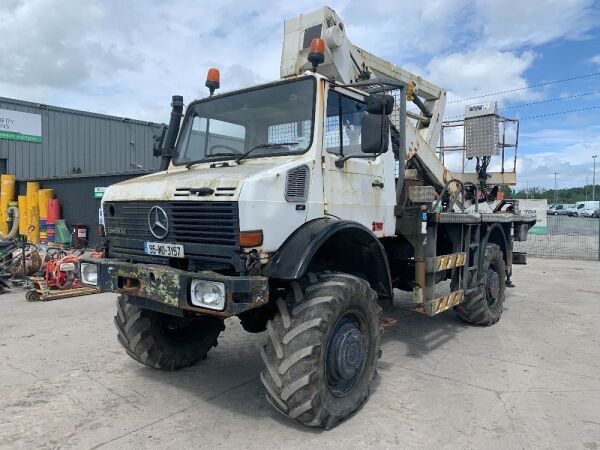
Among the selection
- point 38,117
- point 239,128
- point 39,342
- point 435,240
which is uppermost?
point 38,117

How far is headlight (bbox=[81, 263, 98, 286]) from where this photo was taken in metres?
4.12

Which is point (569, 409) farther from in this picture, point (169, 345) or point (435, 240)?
point (169, 345)

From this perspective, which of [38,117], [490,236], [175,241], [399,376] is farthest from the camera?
[38,117]

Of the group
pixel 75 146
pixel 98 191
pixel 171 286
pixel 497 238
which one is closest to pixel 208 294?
pixel 171 286

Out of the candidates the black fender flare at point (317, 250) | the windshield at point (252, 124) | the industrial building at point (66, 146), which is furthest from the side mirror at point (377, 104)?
the industrial building at point (66, 146)

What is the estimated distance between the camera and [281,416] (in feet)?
12.8

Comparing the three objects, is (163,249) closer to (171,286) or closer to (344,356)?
(171,286)

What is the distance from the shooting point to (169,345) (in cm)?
484

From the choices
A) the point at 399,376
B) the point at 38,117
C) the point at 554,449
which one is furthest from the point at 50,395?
the point at 38,117

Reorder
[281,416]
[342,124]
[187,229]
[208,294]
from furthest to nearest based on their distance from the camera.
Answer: [342,124] → [281,416] → [187,229] → [208,294]

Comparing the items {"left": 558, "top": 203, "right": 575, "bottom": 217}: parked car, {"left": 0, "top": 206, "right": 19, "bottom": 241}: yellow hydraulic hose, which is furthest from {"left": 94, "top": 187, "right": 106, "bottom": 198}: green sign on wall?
{"left": 558, "top": 203, "right": 575, "bottom": 217}: parked car

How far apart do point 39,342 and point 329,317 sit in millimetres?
4226

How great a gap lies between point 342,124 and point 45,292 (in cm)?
670

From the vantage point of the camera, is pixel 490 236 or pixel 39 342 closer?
pixel 39 342
